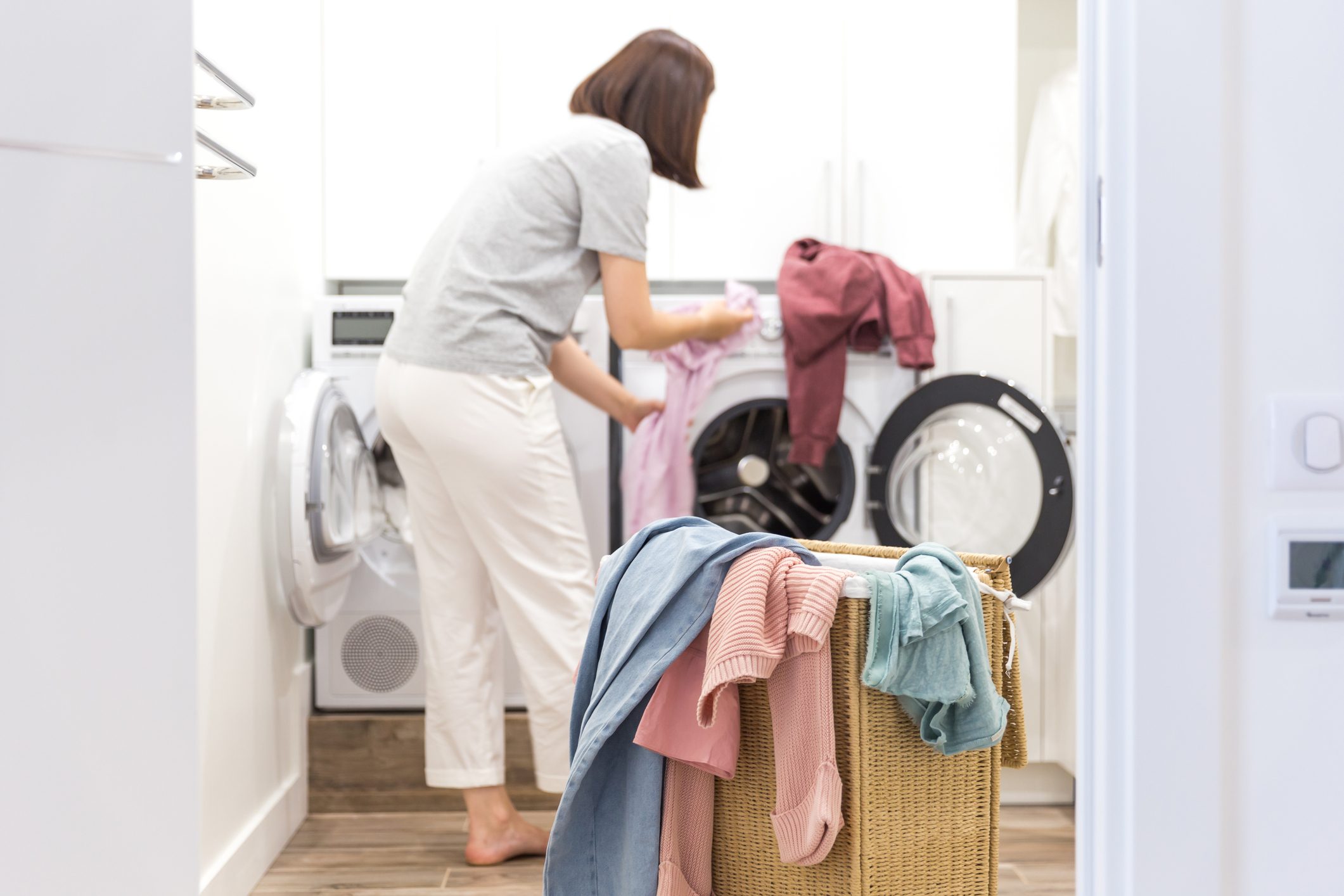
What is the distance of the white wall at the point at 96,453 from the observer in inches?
31.3

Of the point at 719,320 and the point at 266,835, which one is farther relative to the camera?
the point at 719,320

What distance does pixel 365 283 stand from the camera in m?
2.68

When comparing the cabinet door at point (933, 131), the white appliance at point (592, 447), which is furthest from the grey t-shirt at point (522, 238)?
the cabinet door at point (933, 131)

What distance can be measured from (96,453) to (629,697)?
61cm

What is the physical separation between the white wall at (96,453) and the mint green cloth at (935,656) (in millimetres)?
701

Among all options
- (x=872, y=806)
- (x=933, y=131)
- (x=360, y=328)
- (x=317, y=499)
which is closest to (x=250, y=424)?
(x=317, y=499)

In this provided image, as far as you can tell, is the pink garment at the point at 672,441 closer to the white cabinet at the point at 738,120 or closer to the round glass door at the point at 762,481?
the round glass door at the point at 762,481

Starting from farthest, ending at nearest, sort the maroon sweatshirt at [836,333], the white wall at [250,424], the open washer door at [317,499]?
the maroon sweatshirt at [836,333], the open washer door at [317,499], the white wall at [250,424]

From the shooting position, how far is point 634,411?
2121mm

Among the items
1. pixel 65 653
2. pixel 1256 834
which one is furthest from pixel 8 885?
pixel 1256 834

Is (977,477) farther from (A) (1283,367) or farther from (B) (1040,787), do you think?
(A) (1283,367)

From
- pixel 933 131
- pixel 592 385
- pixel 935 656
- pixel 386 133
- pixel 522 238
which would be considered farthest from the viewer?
pixel 933 131

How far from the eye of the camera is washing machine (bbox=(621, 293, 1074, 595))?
2.15 meters

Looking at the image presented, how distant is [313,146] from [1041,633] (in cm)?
203
